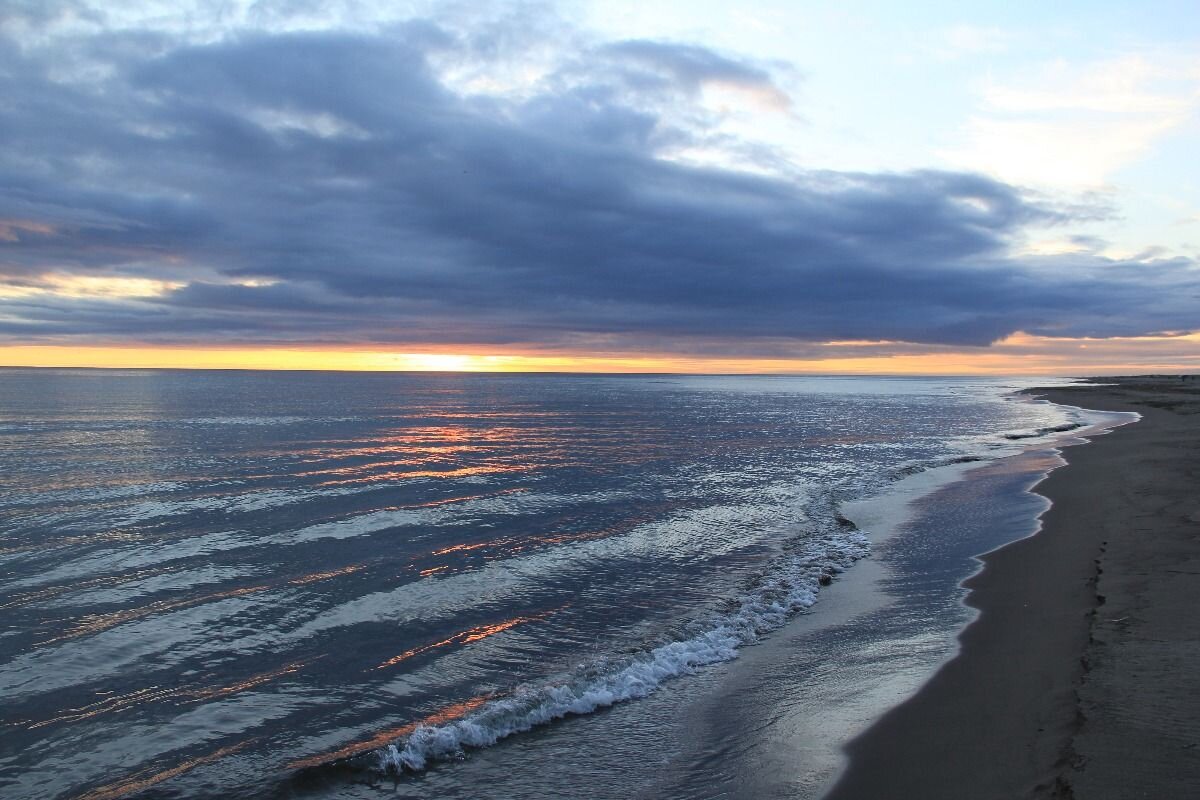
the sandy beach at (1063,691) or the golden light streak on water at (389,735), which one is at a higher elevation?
the sandy beach at (1063,691)

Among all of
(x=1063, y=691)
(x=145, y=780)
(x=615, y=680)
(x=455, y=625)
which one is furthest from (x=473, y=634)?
(x=1063, y=691)

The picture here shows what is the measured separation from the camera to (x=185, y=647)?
11.2 meters

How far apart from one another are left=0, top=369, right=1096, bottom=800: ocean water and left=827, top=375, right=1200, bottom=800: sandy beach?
0.69 meters

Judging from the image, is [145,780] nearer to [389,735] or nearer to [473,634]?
[389,735]

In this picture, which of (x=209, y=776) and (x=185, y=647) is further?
Result: (x=185, y=647)

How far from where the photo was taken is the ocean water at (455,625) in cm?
795

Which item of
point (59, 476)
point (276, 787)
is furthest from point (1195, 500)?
point (59, 476)

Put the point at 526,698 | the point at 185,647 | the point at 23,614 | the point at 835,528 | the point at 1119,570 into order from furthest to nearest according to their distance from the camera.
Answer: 1. the point at 835,528
2. the point at 1119,570
3. the point at 23,614
4. the point at 185,647
5. the point at 526,698

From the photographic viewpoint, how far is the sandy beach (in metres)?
6.89

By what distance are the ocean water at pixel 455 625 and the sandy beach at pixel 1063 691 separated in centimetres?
69

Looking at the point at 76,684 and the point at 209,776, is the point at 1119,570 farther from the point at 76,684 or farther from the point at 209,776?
the point at 76,684

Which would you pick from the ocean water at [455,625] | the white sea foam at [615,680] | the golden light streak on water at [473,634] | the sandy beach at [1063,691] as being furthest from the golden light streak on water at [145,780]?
the sandy beach at [1063,691]

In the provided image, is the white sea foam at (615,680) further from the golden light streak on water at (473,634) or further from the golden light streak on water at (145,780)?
the golden light streak on water at (473,634)

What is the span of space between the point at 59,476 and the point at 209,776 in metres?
27.0
